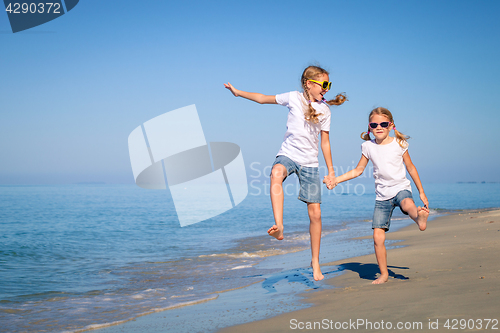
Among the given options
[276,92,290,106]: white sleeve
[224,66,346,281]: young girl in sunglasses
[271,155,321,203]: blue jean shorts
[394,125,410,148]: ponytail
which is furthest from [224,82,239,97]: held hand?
[394,125,410,148]: ponytail

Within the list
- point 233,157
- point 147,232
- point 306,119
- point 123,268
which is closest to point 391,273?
point 306,119

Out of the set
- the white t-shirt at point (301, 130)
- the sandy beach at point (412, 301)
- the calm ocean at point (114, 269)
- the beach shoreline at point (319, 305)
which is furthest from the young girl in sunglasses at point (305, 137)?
the calm ocean at point (114, 269)

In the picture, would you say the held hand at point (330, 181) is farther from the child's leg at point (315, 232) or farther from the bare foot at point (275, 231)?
the bare foot at point (275, 231)

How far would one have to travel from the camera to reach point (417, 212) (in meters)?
3.63

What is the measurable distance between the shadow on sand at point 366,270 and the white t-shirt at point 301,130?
150 centimetres

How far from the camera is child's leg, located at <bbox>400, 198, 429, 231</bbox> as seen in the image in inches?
141

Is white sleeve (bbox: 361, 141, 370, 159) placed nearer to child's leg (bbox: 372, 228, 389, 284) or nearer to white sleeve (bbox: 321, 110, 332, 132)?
white sleeve (bbox: 321, 110, 332, 132)

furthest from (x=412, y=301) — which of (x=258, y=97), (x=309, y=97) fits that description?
(x=258, y=97)

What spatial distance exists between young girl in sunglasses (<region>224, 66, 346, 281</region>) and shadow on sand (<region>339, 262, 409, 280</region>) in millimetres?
592

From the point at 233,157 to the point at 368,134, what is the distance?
846 cm

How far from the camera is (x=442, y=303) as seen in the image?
8.62 feet

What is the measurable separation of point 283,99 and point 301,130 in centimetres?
45

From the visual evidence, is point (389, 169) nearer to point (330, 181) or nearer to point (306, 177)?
point (330, 181)

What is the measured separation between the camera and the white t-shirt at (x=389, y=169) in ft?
13.1
